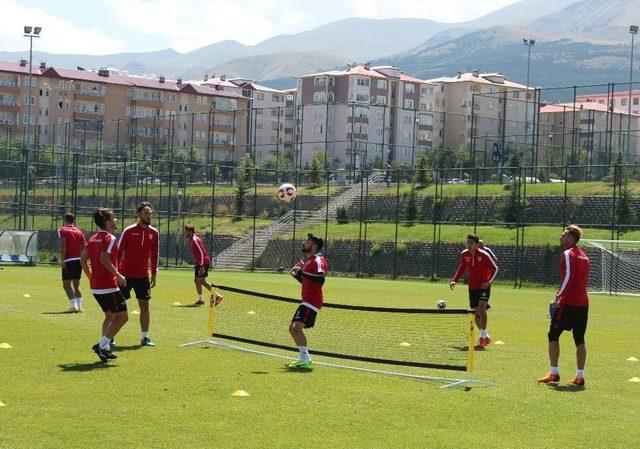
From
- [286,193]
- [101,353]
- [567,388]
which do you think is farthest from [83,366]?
[286,193]

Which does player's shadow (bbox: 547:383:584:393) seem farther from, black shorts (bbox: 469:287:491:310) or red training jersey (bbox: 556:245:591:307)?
black shorts (bbox: 469:287:491:310)

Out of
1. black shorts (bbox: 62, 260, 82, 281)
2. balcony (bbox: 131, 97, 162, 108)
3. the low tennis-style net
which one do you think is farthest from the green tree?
balcony (bbox: 131, 97, 162, 108)

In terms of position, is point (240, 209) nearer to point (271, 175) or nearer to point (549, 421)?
point (271, 175)

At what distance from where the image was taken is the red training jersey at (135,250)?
688 inches

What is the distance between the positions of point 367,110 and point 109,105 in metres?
37.6

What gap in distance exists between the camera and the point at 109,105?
477 ft

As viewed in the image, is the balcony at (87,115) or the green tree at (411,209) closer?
the green tree at (411,209)

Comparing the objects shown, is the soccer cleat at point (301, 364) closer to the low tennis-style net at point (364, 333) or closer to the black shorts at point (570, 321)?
the low tennis-style net at point (364, 333)

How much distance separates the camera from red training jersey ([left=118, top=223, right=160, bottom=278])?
17.5 meters

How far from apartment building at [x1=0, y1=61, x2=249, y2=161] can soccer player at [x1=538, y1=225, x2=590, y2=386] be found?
384 ft

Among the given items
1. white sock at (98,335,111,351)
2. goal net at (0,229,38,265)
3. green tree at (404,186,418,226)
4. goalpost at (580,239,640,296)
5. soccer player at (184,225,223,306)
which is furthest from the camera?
green tree at (404,186,418,226)

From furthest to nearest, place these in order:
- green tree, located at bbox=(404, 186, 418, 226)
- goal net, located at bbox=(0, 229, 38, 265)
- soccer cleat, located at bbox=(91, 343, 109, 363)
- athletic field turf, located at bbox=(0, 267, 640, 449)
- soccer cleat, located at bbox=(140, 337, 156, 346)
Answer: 1. green tree, located at bbox=(404, 186, 418, 226)
2. goal net, located at bbox=(0, 229, 38, 265)
3. soccer cleat, located at bbox=(140, 337, 156, 346)
4. soccer cleat, located at bbox=(91, 343, 109, 363)
5. athletic field turf, located at bbox=(0, 267, 640, 449)

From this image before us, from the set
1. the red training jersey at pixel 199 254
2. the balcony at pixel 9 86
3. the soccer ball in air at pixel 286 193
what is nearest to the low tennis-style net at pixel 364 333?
the red training jersey at pixel 199 254

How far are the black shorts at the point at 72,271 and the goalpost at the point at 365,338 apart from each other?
125 inches
